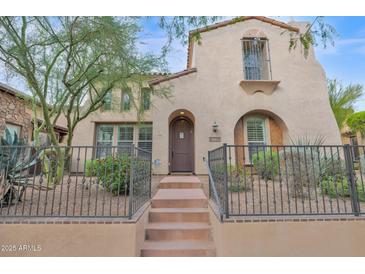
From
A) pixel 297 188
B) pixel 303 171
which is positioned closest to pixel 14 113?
pixel 297 188

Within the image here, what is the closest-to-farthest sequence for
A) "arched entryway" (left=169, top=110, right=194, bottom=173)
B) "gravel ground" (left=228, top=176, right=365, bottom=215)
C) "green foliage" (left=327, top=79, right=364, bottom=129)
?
"gravel ground" (left=228, top=176, right=365, bottom=215) < "arched entryway" (left=169, top=110, right=194, bottom=173) < "green foliage" (left=327, top=79, right=364, bottom=129)

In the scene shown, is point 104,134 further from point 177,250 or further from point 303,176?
point 303,176

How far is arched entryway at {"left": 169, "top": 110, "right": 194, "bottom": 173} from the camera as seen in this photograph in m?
9.21

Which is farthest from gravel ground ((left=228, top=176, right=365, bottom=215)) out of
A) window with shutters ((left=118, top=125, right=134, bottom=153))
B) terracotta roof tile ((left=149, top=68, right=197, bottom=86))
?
window with shutters ((left=118, top=125, right=134, bottom=153))

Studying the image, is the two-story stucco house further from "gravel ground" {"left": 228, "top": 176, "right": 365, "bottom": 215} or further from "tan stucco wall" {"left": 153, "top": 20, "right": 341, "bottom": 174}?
"gravel ground" {"left": 228, "top": 176, "right": 365, "bottom": 215}

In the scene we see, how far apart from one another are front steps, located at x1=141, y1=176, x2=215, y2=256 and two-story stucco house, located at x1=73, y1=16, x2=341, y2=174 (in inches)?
142

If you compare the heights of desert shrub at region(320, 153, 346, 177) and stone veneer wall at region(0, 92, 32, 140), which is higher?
stone veneer wall at region(0, 92, 32, 140)

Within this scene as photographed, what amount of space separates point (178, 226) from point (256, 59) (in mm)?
8804

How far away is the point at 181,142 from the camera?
9.53 metres

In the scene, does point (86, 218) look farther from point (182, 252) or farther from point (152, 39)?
point (152, 39)

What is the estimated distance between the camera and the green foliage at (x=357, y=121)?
12.1 meters

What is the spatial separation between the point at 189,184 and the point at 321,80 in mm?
8256

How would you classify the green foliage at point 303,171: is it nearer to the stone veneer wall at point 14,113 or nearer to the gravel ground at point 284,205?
the gravel ground at point 284,205
